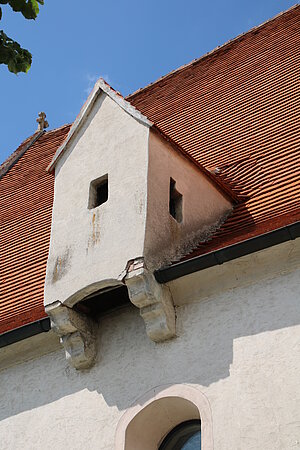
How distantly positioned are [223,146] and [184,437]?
4156 mm

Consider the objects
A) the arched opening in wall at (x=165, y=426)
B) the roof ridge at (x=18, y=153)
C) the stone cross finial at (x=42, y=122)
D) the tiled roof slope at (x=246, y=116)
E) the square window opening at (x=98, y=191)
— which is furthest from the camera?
the stone cross finial at (x=42, y=122)

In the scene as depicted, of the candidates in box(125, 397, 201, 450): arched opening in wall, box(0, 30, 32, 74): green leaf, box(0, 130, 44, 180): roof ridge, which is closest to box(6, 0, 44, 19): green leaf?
box(0, 30, 32, 74): green leaf

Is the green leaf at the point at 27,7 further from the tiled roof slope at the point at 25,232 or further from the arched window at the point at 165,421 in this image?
the tiled roof slope at the point at 25,232

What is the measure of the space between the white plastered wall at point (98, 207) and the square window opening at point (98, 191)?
54mm

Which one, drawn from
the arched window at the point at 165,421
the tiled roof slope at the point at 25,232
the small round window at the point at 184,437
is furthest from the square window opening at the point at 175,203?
the small round window at the point at 184,437

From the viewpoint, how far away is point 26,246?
1027 cm

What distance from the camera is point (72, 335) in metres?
7.88

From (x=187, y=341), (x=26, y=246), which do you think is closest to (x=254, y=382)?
(x=187, y=341)

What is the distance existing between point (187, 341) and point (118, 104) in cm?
317

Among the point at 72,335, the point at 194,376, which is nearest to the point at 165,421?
the point at 194,376

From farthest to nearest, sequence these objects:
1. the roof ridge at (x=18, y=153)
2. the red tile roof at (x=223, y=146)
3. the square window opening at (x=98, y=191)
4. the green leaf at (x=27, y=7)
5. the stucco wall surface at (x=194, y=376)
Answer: the roof ridge at (x=18, y=153) < the square window opening at (x=98, y=191) < the red tile roof at (x=223, y=146) < the stucco wall surface at (x=194, y=376) < the green leaf at (x=27, y=7)

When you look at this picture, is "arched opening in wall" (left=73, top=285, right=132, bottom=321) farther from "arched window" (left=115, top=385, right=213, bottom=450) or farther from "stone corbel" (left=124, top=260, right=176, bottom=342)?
"arched window" (left=115, top=385, right=213, bottom=450)

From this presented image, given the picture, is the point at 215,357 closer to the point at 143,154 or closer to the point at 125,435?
the point at 125,435

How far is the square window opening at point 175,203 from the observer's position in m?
8.32
